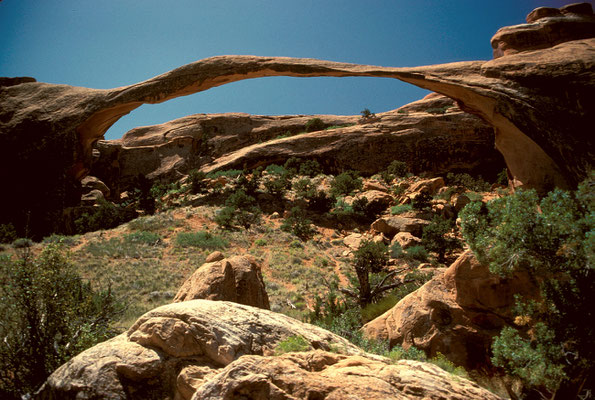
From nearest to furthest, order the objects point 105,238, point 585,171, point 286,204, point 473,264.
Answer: point 473,264 < point 585,171 < point 105,238 < point 286,204

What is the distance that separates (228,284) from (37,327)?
256cm

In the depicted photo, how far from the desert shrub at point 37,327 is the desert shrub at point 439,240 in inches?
445

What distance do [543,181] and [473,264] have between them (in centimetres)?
603

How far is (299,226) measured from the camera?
49.9 feet

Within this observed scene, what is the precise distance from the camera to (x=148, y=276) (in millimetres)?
10375

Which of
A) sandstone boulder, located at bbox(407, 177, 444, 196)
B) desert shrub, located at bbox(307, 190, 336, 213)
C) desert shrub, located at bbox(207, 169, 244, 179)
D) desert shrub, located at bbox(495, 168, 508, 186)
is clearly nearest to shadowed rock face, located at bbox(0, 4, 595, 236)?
sandstone boulder, located at bbox(407, 177, 444, 196)

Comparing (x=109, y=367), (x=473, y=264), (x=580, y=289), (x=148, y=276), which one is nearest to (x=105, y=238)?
(x=148, y=276)

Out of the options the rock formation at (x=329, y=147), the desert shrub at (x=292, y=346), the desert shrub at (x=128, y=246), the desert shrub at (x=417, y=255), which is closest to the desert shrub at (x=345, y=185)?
the rock formation at (x=329, y=147)

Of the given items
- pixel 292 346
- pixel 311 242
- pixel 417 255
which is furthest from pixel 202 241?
pixel 292 346

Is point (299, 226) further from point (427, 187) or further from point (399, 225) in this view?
point (427, 187)

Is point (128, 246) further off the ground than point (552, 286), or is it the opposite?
point (552, 286)

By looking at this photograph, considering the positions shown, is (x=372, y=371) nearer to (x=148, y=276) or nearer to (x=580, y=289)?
(x=580, y=289)

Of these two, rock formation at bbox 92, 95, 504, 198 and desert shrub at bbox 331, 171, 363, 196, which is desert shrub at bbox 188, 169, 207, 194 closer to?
rock formation at bbox 92, 95, 504, 198

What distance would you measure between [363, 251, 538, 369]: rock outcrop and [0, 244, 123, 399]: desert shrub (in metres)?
4.82
